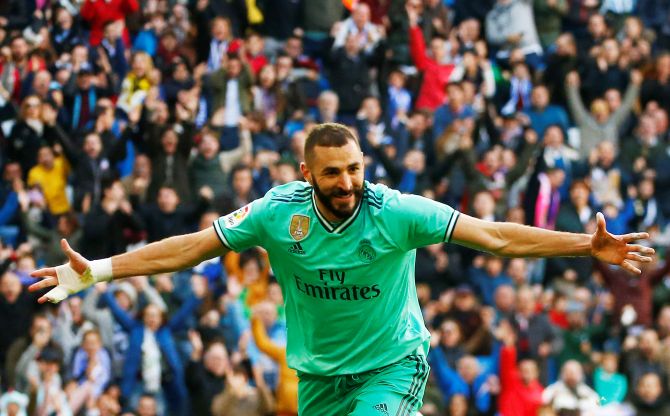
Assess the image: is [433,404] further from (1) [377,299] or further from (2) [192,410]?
(1) [377,299]

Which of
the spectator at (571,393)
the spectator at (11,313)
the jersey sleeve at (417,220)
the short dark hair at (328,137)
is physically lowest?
the spectator at (571,393)

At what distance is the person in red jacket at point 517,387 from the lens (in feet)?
48.1

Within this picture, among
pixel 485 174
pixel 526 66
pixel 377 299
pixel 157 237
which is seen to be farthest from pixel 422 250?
pixel 377 299

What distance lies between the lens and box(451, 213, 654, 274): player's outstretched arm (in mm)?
7473

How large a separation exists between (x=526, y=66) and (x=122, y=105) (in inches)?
210

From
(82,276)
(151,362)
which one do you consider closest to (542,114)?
(151,362)

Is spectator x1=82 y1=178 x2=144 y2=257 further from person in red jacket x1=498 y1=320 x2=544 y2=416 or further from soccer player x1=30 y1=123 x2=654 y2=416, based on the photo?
soccer player x1=30 y1=123 x2=654 y2=416

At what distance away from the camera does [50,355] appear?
13.9m

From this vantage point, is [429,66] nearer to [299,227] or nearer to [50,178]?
[50,178]

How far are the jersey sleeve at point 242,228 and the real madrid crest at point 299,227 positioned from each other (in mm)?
193

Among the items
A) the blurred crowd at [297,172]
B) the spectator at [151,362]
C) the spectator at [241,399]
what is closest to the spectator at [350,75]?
the blurred crowd at [297,172]

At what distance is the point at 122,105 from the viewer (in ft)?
54.4

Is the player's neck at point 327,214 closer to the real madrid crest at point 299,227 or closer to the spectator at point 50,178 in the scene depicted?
the real madrid crest at point 299,227

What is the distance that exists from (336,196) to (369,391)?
3.33ft
